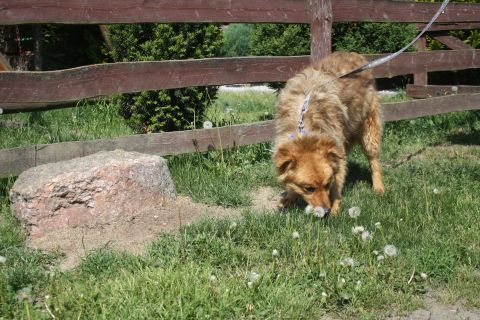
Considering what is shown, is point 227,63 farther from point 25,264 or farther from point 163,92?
point 25,264

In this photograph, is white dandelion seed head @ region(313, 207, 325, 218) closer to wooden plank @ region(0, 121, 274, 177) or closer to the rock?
the rock

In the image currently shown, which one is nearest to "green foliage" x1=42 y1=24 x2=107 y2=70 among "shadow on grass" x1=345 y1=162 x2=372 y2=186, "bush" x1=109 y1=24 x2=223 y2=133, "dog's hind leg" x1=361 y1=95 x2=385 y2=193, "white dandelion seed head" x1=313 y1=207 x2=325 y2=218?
"bush" x1=109 y1=24 x2=223 y2=133

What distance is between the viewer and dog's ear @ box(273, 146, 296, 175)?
14.9 feet

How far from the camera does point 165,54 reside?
6.78 metres

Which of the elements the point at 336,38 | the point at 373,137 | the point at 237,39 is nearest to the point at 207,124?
the point at 373,137

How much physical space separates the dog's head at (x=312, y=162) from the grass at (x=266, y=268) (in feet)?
0.72

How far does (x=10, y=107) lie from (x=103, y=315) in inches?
104

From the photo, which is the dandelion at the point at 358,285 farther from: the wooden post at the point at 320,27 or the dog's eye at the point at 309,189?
the wooden post at the point at 320,27

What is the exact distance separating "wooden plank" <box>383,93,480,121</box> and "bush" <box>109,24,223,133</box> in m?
2.39

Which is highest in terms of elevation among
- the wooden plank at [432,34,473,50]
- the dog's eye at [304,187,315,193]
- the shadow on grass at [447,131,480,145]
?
the wooden plank at [432,34,473,50]

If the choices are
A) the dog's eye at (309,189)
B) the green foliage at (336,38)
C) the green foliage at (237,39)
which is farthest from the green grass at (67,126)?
the green foliage at (237,39)

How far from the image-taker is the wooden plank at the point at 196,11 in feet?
15.6

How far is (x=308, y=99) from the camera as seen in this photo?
198 inches

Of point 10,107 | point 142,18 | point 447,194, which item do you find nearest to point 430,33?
point 447,194
